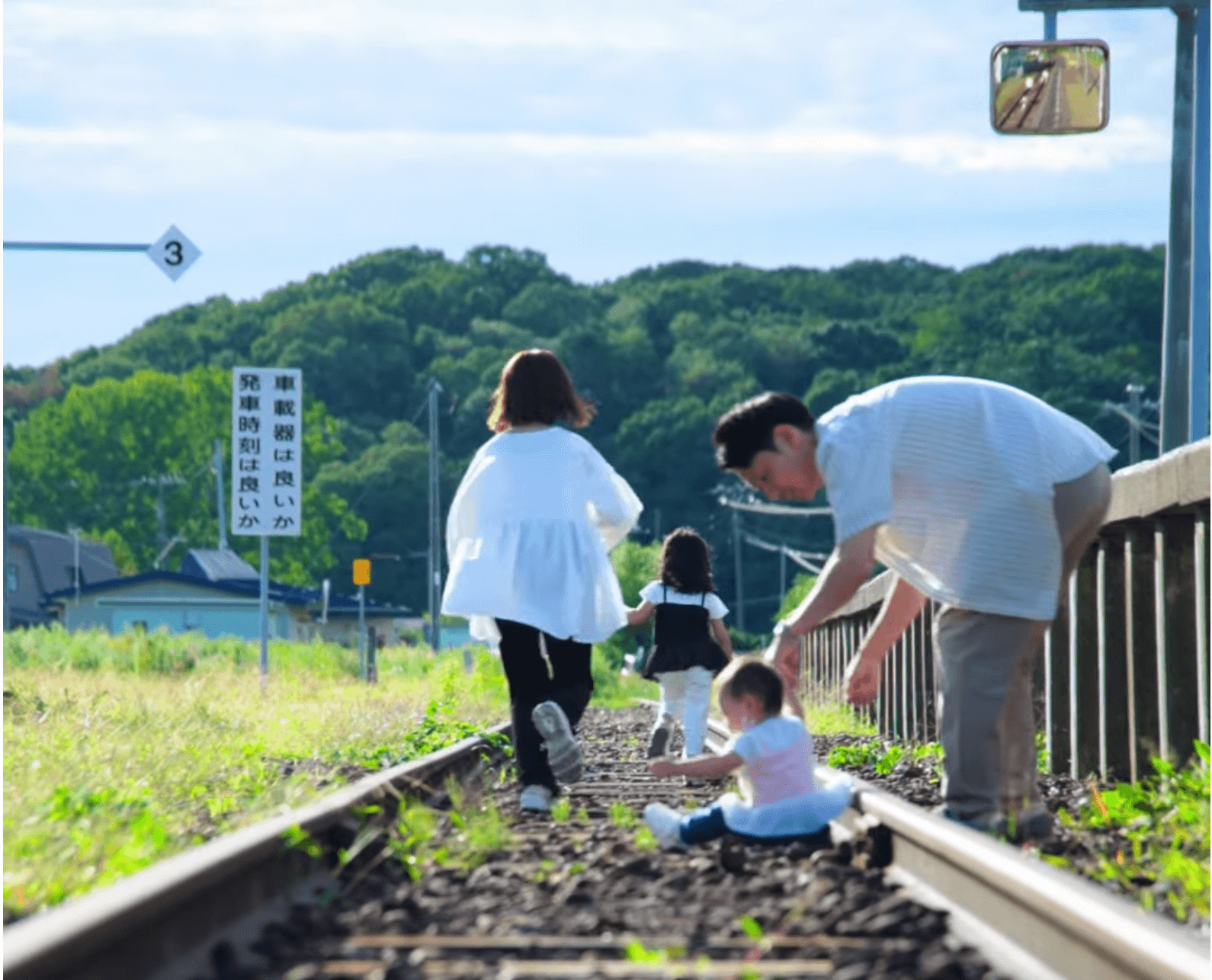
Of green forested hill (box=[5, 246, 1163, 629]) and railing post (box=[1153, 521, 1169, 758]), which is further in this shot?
green forested hill (box=[5, 246, 1163, 629])

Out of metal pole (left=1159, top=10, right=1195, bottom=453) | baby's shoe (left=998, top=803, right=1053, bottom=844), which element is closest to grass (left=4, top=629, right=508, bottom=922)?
baby's shoe (left=998, top=803, right=1053, bottom=844)

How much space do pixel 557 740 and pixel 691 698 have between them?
144 inches

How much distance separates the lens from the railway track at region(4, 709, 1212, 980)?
3.08 metres

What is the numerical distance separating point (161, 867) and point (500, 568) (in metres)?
3.39

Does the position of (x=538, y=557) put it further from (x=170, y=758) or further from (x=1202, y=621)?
(x=1202, y=621)

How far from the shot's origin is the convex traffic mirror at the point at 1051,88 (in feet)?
30.8

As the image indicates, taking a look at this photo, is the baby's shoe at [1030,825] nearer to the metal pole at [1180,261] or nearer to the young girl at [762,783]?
the young girl at [762,783]

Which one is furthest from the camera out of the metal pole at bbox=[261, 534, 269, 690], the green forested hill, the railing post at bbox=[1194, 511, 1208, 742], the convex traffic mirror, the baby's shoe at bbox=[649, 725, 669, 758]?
the green forested hill

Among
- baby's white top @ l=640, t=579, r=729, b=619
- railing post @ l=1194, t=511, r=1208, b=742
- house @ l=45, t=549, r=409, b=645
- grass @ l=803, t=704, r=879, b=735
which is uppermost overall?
railing post @ l=1194, t=511, r=1208, b=742

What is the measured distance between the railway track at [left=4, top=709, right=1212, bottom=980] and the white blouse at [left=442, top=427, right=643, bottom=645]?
168 centimetres

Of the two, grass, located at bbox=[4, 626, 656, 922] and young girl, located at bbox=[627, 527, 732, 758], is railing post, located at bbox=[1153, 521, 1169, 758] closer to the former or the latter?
grass, located at bbox=[4, 626, 656, 922]

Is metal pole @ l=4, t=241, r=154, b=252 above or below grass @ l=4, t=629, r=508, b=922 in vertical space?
above

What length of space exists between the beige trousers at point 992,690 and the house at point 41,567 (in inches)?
2963

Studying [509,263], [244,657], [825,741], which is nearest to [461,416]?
[509,263]
